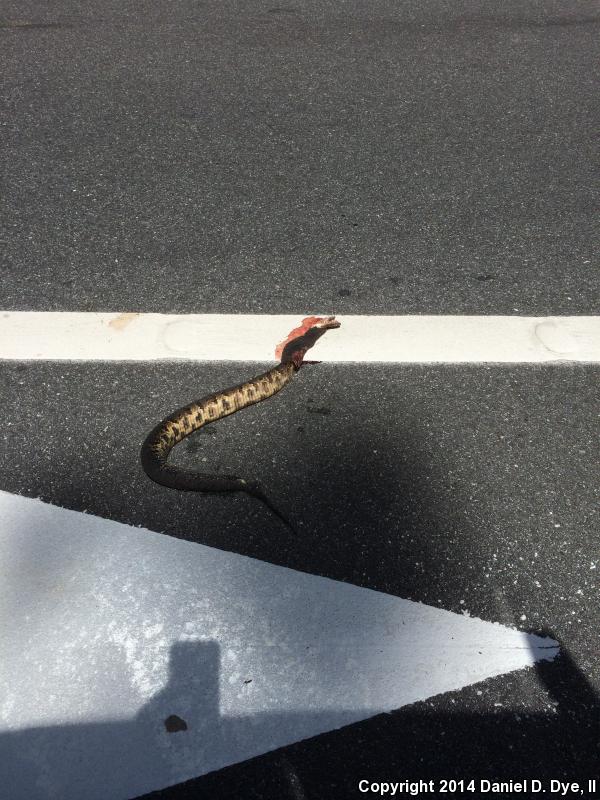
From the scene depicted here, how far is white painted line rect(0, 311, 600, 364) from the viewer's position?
Answer: 2.67 metres

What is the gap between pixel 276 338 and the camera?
275 cm

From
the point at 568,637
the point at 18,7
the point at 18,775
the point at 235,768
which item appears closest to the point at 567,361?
the point at 568,637

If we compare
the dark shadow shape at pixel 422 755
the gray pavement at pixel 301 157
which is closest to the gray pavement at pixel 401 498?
the dark shadow shape at pixel 422 755

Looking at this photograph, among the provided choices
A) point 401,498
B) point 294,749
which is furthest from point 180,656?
point 401,498

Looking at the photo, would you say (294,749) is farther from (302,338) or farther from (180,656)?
(302,338)

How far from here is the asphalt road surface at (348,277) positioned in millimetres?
1906

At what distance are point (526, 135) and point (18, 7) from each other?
13.8 feet

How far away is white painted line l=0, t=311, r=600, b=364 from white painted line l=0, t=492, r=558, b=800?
87 cm

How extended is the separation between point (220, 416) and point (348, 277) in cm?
102

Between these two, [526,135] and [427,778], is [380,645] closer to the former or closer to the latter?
[427,778]

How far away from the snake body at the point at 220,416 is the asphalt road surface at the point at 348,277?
5cm

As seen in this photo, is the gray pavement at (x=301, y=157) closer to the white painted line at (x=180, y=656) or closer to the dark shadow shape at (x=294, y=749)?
the white painted line at (x=180, y=656)

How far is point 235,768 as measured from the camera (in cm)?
164

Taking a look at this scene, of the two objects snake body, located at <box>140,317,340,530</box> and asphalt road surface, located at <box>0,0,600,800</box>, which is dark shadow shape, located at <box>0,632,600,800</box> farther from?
snake body, located at <box>140,317,340,530</box>
